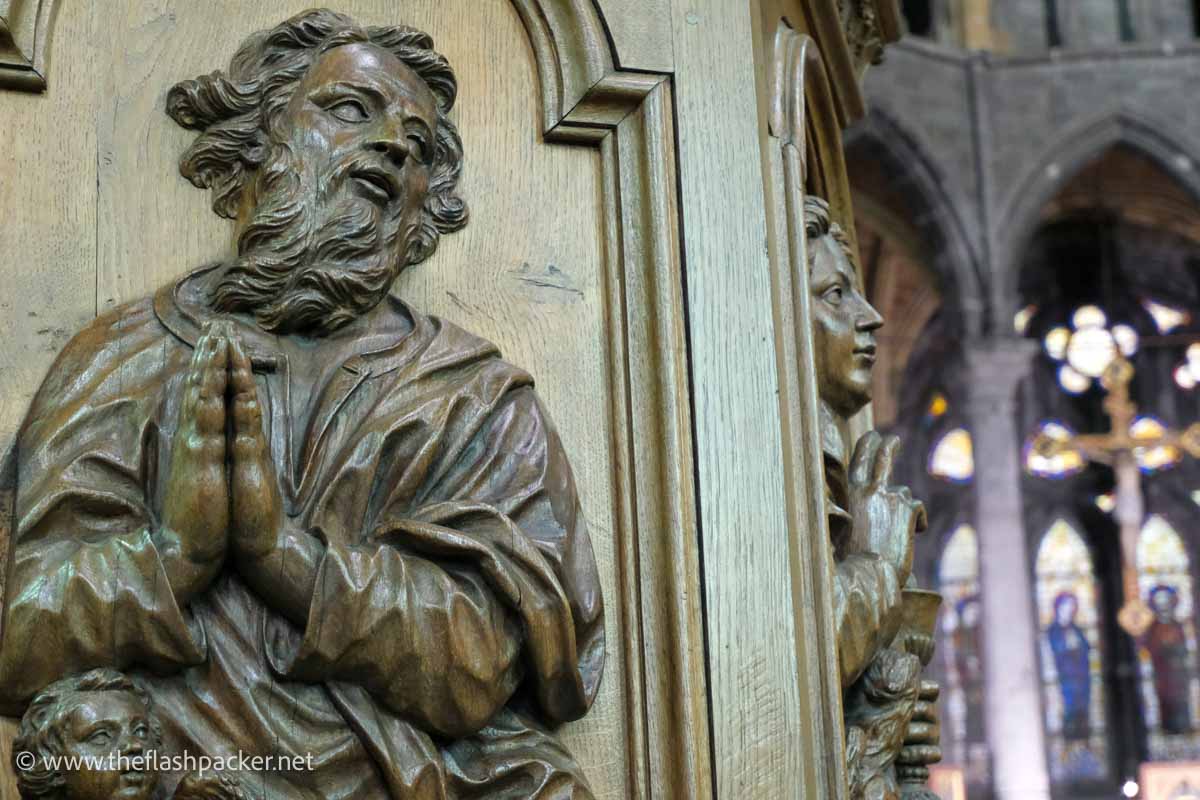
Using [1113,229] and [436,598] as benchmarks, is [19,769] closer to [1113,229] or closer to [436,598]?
[436,598]

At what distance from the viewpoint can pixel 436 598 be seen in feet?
5.18

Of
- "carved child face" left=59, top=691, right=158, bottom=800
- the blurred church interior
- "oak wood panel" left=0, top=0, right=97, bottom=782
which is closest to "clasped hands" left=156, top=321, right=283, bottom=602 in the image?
"carved child face" left=59, top=691, right=158, bottom=800

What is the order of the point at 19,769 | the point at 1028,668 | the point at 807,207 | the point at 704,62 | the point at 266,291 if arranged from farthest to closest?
the point at 1028,668, the point at 807,207, the point at 704,62, the point at 266,291, the point at 19,769

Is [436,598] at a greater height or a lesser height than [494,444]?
lesser

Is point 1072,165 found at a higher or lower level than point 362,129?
higher

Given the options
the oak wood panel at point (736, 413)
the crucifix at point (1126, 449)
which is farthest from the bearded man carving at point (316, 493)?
the crucifix at point (1126, 449)

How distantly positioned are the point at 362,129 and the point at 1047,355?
16.3 metres

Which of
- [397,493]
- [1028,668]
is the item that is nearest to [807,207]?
[397,493]

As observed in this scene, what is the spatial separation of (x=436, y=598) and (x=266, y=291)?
355 millimetres

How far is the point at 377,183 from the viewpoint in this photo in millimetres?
1757

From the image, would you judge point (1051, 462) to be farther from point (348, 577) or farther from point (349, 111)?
point (348, 577)

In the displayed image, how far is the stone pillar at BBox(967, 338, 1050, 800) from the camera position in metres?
13.5

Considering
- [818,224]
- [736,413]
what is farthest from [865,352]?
[736,413]

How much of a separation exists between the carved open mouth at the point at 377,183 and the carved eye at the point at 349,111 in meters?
0.06
